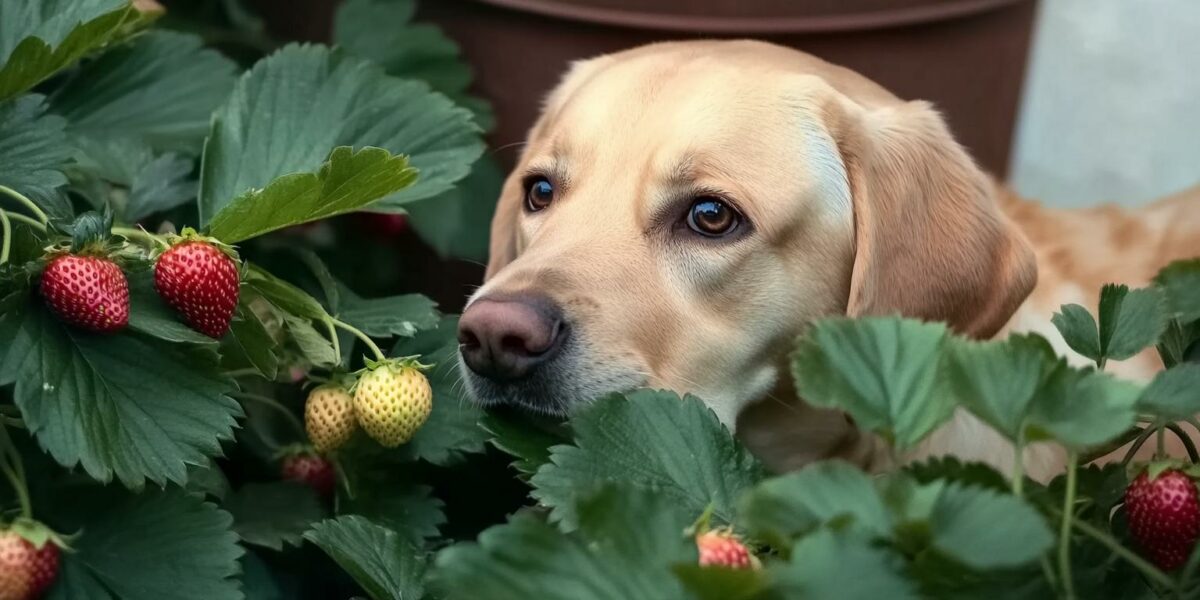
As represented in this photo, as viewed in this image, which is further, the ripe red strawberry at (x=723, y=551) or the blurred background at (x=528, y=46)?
the blurred background at (x=528, y=46)

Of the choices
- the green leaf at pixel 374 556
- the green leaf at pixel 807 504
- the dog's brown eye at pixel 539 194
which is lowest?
the green leaf at pixel 374 556

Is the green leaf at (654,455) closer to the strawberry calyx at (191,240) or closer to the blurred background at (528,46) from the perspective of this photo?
the strawberry calyx at (191,240)

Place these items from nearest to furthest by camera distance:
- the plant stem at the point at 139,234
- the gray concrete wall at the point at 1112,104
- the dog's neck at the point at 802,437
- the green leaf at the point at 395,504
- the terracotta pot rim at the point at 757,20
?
the plant stem at the point at 139,234, the green leaf at the point at 395,504, the dog's neck at the point at 802,437, the terracotta pot rim at the point at 757,20, the gray concrete wall at the point at 1112,104

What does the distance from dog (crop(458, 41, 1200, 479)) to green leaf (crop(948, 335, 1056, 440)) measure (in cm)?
59

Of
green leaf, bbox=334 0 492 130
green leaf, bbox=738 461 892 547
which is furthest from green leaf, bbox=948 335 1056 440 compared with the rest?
green leaf, bbox=334 0 492 130

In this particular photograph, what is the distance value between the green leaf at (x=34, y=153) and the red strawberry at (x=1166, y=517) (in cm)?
114

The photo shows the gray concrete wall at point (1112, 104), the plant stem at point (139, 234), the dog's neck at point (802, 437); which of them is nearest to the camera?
the plant stem at point (139, 234)

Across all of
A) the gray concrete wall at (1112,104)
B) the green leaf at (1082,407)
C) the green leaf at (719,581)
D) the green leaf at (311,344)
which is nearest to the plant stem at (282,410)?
the green leaf at (311,344)

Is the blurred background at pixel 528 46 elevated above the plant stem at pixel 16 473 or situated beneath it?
elevated above

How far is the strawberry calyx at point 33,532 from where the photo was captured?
1237 mm

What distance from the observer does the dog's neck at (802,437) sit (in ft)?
5.78

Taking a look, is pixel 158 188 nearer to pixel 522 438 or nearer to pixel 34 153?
pixel 34 153

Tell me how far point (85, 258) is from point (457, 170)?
1.85ft

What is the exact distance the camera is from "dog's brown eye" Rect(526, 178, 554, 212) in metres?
1.82
